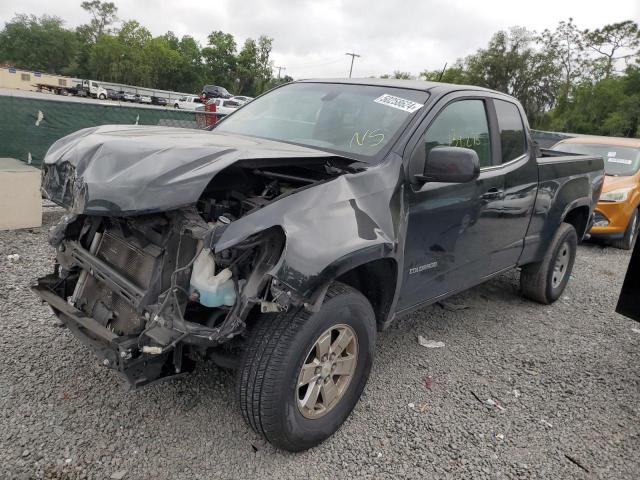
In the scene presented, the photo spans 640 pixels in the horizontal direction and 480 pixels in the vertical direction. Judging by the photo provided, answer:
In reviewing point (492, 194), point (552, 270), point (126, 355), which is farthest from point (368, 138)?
point (552, 270)

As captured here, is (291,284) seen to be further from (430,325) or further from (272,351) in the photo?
(430,325)

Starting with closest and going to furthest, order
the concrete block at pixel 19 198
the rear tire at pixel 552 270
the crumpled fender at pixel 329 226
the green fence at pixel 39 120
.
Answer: the crumpled fender at pixel 329 226 → the rear tire at pixel 552 270 → the concrete block at pixel 19 198 → the green fence at pixel 39 120

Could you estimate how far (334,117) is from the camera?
3311 mm

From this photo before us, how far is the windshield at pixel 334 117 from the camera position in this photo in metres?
3.01

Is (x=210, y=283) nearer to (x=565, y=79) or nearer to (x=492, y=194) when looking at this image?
(x=492, y=194)

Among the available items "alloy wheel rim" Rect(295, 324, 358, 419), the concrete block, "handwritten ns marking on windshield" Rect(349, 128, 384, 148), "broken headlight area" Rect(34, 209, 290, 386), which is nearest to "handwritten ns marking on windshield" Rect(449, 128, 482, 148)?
A: "handwritten ns marking on windshield" Rect(349, 128, 384, 148)

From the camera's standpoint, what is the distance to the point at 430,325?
423 centimetres

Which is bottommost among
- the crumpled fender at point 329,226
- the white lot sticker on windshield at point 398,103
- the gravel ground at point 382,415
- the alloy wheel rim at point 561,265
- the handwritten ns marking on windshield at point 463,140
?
the gravel ground at point 382,415

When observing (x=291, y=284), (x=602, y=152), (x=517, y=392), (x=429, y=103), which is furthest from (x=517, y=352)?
(x=602, y=152)

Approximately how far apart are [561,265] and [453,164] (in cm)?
301

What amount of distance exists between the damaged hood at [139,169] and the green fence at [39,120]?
521cm

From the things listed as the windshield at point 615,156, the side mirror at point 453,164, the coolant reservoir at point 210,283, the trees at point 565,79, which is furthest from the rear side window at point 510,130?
the trees at point 565,79

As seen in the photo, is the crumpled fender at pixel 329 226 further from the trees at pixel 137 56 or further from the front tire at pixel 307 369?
the trees at pixel 137 56

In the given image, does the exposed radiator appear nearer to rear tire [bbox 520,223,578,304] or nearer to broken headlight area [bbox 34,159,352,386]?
broken headlight area [bbox 34,159,352,386]
